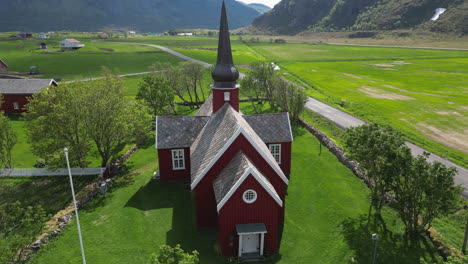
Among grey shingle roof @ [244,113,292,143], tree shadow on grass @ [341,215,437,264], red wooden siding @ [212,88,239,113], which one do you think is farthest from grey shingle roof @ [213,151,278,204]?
grey shingle roof @ [244,113,292,143]

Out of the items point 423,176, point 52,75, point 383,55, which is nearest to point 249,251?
point 423,176

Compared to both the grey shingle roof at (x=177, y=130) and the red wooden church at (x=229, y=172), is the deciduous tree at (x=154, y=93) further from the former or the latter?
the red wooden church at (x=229, y=172)

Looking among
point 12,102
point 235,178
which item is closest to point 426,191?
point 235,178

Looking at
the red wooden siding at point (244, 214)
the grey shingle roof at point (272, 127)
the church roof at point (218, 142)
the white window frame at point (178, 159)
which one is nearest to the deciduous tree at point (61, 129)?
the white window frame at point (178, 159)

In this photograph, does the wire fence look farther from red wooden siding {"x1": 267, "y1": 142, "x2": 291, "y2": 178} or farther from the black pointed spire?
red wooden siding {"x1": 267, "y1": 142, "x2": 291, "y2": 178}

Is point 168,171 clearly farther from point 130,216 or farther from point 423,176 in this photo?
point 423,176
